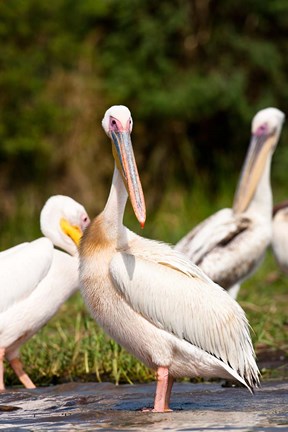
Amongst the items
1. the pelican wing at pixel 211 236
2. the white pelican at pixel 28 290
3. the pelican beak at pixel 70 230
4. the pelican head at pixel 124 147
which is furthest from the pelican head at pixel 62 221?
the pelican head at pixel 124 147

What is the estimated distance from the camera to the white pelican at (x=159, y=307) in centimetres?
517

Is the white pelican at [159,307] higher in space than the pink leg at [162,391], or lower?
higher

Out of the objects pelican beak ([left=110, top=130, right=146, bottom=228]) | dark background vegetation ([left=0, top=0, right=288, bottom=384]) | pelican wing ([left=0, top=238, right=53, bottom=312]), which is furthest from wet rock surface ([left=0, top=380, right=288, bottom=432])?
dark background vegetation ([left=0, top=0, right=288, bottom=384])

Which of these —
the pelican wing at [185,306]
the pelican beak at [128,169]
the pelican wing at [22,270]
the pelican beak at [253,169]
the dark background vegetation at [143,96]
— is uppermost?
the dark background vegetation at [143,96]

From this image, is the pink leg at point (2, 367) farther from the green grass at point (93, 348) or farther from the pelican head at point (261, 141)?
the pelican head at point (261, 141)

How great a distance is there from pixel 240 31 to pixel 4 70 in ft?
11.5

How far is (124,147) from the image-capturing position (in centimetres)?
539

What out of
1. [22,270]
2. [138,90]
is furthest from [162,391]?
[138,90]

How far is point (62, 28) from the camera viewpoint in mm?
13281

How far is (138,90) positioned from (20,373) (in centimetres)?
792

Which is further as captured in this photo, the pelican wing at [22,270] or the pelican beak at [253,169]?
the pelican beak at [253,169]

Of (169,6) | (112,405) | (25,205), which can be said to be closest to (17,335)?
(112,405)

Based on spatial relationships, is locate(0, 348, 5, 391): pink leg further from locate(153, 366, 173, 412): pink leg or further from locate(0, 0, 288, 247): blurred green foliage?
locate(0, 0, 288, 247): blurred green foliage

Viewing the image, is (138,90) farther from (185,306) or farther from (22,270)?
(185,306)
